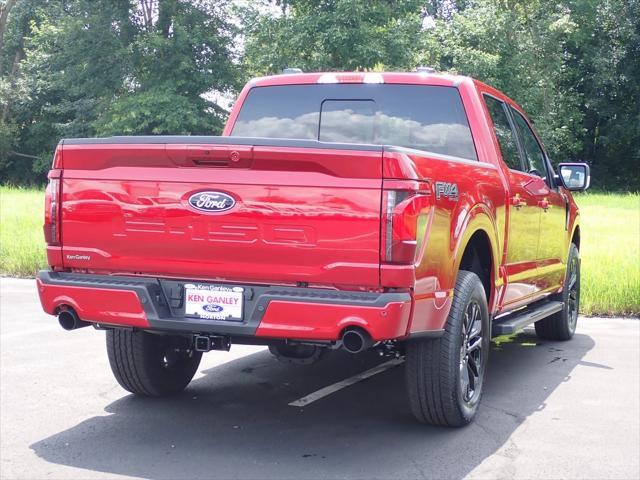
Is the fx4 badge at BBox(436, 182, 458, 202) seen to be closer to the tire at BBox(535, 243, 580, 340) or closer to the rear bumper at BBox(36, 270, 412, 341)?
the rear bumper at BBox(36, 270, 412, 341)

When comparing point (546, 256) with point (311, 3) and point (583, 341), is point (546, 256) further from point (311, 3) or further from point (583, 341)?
point (311, 3)

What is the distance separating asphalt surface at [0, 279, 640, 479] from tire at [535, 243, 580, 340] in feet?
2.07

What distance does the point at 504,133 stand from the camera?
6215 millimetres

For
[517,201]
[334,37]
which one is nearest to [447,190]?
[517,201]

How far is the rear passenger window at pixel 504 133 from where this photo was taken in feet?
19.8

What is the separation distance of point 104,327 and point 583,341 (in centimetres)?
489

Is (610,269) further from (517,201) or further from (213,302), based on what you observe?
(213,302)

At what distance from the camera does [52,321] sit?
8.48 metres

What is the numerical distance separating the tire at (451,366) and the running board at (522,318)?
0.58 meters

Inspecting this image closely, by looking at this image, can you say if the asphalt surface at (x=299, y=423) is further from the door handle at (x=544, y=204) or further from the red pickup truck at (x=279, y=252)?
the door handle at (x=544, y=204)

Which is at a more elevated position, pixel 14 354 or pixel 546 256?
pixel 546 256

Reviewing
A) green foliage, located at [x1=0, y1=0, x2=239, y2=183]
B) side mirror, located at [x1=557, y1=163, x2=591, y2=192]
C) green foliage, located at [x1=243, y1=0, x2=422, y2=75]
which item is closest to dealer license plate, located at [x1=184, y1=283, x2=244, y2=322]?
side mirror, located at [x1=557, y1=163, x2=591, y2=192]

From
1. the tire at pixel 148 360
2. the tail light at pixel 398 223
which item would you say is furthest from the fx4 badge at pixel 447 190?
the tire at pixel 148 360

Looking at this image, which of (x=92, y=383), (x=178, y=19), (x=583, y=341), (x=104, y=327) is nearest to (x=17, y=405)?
(x=92, y=383)
